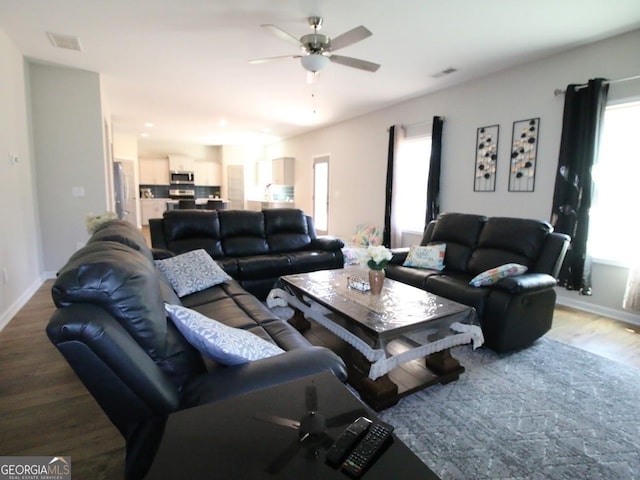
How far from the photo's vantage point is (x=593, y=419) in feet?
6.23

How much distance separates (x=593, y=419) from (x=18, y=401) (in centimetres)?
329

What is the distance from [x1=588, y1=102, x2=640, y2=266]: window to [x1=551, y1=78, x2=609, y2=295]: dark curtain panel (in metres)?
0.09

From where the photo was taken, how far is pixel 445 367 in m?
2.20

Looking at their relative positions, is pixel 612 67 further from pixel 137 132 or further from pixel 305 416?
pixel 137 132

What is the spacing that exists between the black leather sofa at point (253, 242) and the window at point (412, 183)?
2.00 m

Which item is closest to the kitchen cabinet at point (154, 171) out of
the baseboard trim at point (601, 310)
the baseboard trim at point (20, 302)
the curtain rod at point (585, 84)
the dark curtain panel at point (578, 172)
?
the baseboard trim at point (20, 302)

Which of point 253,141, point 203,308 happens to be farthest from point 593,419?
point 253,141

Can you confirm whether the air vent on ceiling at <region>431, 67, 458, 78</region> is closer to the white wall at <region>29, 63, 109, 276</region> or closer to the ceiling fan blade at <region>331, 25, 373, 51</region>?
the ceiling fan blade at <region>331, 25, 373, 51</region>

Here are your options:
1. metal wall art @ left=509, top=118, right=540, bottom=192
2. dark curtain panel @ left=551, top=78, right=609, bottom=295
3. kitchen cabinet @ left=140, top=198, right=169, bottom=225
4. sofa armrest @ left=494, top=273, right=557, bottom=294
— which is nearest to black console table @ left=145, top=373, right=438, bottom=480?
sofa armrest @ left=494, top=273, right=557, bottom=294

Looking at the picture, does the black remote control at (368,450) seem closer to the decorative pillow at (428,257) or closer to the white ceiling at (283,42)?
the decorative pillow at (428,257)

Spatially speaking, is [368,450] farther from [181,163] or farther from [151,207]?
[181,163]

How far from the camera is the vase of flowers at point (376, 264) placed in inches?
97.3

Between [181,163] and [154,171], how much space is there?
85 cm

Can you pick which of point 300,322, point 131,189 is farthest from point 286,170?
point 300,322
